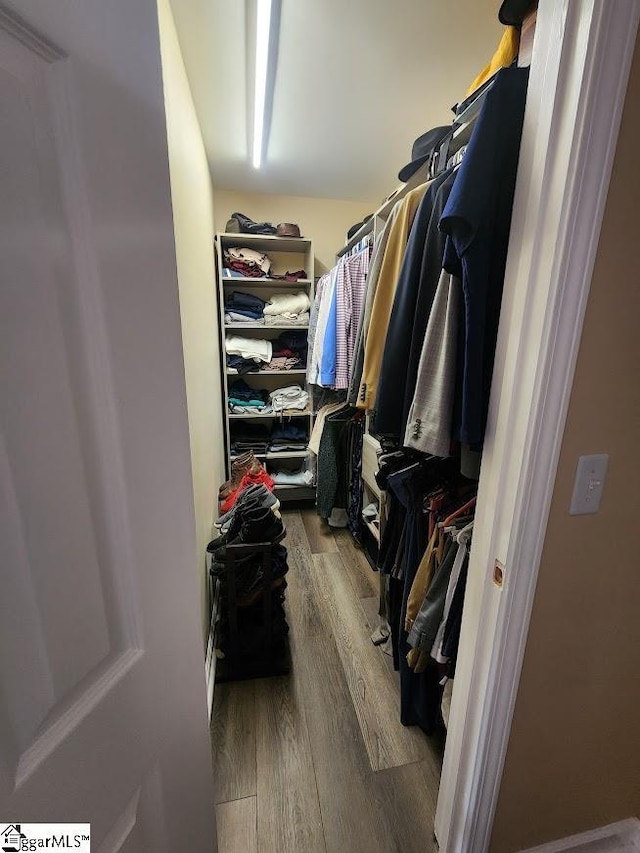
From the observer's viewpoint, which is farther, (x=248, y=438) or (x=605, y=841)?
(x=248, y=438)

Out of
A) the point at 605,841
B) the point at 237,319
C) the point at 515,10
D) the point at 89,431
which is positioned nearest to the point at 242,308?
the point at 237,319

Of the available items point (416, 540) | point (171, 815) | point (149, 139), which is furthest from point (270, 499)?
point (149, 139)

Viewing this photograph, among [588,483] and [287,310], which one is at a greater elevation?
[287,310]

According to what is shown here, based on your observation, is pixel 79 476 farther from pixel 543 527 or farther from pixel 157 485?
pixel 543 527

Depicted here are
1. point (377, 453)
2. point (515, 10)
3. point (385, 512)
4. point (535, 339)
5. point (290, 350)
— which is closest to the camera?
point (535, 339)

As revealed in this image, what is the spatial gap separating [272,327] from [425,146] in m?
1.57

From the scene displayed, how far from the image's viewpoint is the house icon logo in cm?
34

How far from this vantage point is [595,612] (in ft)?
2.49

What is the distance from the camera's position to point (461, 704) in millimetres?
831

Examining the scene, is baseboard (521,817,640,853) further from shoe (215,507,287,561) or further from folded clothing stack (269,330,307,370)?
folded clothing stack (269,330,307,370)

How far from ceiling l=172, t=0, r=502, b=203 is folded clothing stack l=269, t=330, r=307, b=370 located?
1.10m

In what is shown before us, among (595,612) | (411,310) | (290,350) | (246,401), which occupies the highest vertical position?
(411,310)

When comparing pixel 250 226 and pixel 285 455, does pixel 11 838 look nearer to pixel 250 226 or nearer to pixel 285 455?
pixel 285 455

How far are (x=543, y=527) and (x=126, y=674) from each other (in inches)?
29.1
